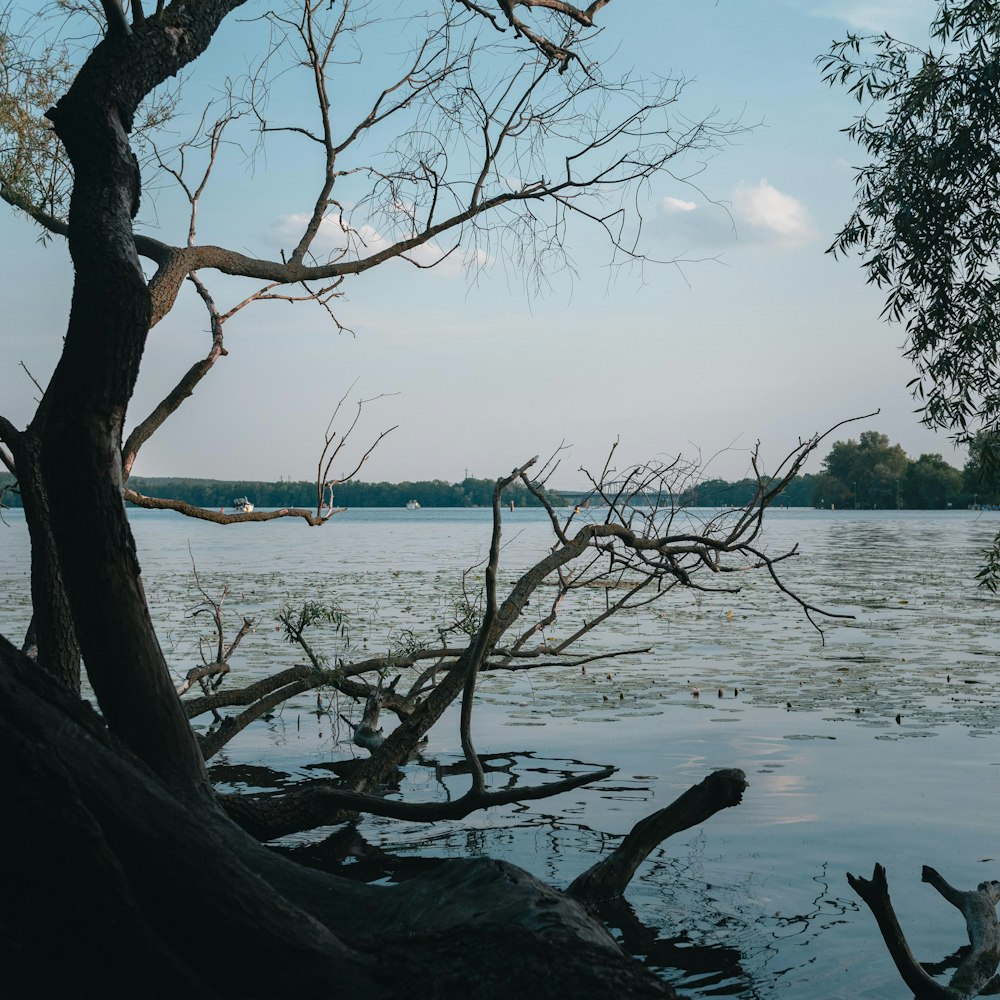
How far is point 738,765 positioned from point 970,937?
4.42 meters

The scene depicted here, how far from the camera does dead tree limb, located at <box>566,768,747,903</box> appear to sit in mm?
4246

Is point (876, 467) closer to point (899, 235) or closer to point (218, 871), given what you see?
point (899, 235)

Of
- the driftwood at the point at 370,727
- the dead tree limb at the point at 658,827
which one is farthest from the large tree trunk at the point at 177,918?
the driftwood at the point at 370,727

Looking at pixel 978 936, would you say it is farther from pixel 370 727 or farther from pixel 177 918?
pixel 370 727

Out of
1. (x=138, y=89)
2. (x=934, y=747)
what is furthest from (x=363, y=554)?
(x=138, y=89)

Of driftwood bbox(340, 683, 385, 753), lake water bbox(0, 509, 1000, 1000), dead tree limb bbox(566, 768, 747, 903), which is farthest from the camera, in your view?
driftwood bbox(340, 683, 385, 753)

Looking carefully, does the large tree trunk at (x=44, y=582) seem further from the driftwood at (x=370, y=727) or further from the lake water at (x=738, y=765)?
the driftwood at (x=370, y=727)

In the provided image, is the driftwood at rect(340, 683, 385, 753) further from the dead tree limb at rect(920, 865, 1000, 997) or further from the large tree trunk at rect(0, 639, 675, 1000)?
the large tree trunk at rect(0, 639, 675, 1000)

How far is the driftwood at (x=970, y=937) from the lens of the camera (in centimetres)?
380

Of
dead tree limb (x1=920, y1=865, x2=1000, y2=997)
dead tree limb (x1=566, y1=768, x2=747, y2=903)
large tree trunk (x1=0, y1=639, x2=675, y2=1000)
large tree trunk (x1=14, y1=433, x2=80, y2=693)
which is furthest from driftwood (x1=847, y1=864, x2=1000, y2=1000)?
large tree trunk (x1=14, y1=433, x2=80, y2=693)

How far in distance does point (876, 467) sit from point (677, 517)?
8670 centimetres

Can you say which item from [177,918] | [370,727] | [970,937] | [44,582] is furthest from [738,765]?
[177,918]

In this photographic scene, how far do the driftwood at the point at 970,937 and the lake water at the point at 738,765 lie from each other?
562mm

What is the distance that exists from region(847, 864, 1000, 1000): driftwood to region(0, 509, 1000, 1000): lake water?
1.84 feet
